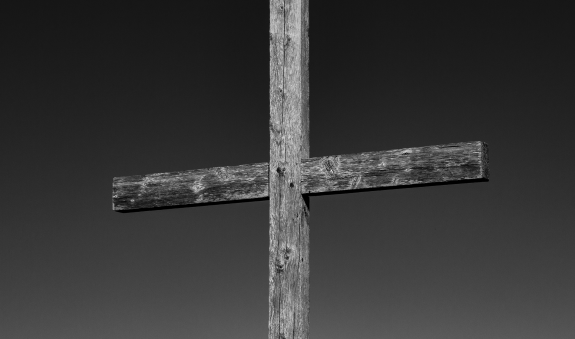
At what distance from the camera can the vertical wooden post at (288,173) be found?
3.24 m

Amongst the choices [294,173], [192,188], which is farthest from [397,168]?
[192,188]

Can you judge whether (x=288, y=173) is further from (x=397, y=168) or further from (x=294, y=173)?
(x=397, y=168)

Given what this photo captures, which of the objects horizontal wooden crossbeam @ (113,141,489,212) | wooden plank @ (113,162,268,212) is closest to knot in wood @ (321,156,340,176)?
horizontal wooden crossbeam @ (113,141,489,212)

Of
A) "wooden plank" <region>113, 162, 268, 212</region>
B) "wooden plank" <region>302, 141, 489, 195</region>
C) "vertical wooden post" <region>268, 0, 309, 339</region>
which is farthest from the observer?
"wooden plank" <region>113, 162, 268, 212</region>

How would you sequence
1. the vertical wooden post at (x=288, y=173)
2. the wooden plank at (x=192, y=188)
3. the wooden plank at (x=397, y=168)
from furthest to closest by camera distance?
the wooden plank at (x=192, y=188)
the vertical wooden post at (x=288, y=173)
the wooden plank at (x=397, y=168)

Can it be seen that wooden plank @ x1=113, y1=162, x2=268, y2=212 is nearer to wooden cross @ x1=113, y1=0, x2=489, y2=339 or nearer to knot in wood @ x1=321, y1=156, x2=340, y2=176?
wooden cross @ x1=113, y1=0, x2=489, y2=339

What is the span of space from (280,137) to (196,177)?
0.42m

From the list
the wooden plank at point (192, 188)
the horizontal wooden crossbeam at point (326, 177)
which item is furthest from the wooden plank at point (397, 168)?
the wooden plank at point (192, 188)

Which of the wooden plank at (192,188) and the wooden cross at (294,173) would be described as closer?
the wooden cross at (294,173)

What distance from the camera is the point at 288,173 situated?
10.9ft

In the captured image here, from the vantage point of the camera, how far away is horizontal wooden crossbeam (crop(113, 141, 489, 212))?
119 inches

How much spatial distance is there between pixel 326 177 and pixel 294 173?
0.12 m

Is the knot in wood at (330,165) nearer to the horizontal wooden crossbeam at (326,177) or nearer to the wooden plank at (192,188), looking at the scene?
the horizontal wooden crossbeam at (326,177)

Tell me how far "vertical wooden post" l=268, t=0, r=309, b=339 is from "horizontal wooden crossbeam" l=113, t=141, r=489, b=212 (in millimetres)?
64
